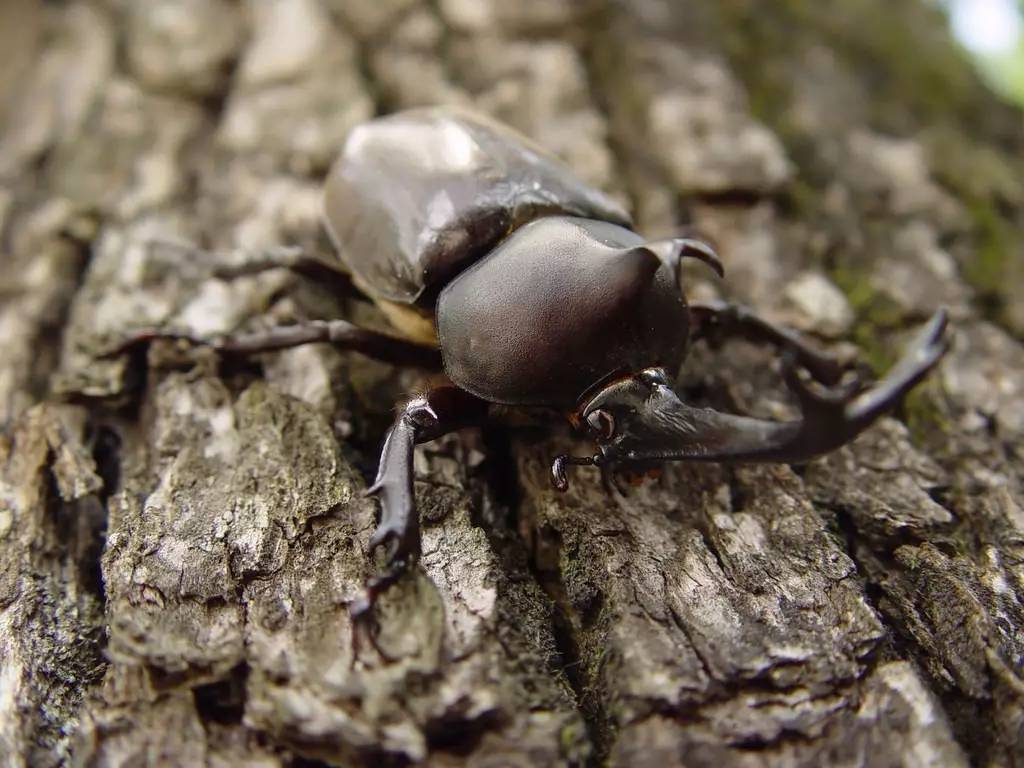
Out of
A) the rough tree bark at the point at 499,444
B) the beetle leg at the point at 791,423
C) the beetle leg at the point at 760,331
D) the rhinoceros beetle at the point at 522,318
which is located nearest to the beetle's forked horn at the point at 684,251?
the rhinoceros beetle at the point at 522,318

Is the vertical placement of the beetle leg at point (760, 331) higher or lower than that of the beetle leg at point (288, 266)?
higher

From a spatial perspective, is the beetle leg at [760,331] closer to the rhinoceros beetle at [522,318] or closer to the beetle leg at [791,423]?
the rhinoceros beetle at [522,318]

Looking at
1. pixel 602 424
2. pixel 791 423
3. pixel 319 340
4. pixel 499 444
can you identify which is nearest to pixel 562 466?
pixel 602 424

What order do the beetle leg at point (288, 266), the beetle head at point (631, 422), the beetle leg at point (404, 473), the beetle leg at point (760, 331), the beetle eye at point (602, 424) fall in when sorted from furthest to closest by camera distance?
the beetle leg at point (288, 266) → the beetle leg at point (760, 331) → the beetle eye at point (602, 424) → the beetle head at point (631, 422) → the beetle leg at point (404, 473)

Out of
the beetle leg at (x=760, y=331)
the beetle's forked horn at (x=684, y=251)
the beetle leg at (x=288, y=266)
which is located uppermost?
the beetle's forked horn at (x=684, y=251)

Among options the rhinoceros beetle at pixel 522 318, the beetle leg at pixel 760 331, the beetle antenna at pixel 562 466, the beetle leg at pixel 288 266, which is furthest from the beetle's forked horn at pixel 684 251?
the beetle leg at pixel 288 266

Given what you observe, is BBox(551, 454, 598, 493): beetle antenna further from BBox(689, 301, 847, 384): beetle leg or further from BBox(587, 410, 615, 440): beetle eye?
BBox(689, 301, 847, 384): beetle leg

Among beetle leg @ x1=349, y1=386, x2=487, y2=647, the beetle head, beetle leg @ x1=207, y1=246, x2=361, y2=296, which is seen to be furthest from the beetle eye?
beetle leg @ x1=207, y1=246, x2=361, y2=296

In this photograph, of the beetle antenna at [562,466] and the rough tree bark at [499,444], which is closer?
the rough tree bark at [499,444]

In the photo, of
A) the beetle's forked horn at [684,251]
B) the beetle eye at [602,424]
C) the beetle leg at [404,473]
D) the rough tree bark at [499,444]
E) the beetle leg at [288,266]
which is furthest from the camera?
the beetle leg at [288,266]
